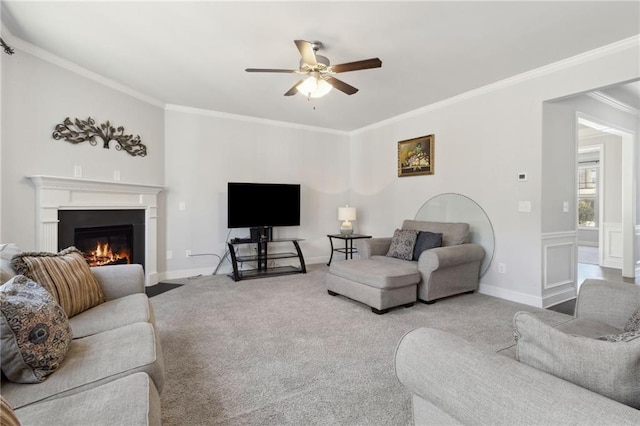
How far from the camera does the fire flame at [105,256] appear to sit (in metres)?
3.70

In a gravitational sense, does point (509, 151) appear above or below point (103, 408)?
above

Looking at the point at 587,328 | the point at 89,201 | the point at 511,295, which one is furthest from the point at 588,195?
the point at 89,201

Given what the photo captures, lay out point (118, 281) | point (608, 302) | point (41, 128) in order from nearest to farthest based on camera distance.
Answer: point (608, 302) < point (118, 281) < point (41, 128)

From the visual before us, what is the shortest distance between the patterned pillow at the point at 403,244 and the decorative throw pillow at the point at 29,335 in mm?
3270

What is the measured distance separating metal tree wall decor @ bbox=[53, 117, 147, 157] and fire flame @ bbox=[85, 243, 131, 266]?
3.98ft

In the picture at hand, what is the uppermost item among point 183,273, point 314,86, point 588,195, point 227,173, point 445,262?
point 314,86

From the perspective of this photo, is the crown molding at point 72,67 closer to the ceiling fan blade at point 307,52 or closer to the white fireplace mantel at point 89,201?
the white fireplace mantel at point 89,201

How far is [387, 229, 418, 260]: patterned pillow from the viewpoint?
3.84m

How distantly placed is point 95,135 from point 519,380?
14.2ft

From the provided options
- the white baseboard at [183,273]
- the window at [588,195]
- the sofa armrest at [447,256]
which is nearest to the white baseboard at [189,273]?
the white baseboard at [183,273]

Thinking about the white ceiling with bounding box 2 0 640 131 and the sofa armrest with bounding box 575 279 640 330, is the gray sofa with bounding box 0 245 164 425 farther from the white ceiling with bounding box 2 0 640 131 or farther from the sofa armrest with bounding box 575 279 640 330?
the sofa armrest with bounding box 575 279 640 330

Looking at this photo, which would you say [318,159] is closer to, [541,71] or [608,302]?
[541,71]

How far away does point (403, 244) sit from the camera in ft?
12.9

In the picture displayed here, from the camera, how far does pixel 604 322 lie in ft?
5.63
